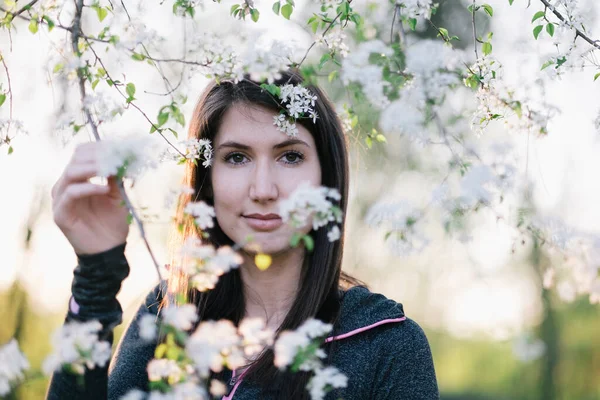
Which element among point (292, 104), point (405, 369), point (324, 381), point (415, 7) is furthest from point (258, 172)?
point (324, 381)

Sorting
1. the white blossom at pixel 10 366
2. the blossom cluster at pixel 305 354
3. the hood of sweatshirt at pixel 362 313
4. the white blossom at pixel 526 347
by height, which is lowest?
the white blossom at pixel 10 366

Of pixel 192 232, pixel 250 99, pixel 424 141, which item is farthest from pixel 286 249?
pixel 424 141

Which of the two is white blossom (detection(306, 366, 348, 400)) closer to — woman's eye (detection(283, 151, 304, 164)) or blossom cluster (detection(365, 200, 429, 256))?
blossom cluster (detection(365, 200, 429, 256))

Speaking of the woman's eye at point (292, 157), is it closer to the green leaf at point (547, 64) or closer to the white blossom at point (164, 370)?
the green leaf at point (547, 64)

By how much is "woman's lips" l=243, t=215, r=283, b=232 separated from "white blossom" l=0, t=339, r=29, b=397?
0.93 metres

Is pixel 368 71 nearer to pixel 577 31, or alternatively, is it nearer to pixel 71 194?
pixel 71 194

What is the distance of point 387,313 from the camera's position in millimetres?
2361

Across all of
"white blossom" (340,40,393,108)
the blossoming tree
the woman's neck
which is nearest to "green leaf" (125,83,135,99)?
the blossoming tree

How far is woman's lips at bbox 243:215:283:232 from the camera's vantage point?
6.98 feet

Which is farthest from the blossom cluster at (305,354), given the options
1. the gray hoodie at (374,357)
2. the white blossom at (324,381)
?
the gray hoodie at (374,357)

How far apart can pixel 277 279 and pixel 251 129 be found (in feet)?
1.96

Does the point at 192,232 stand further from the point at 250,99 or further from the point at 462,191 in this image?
the point at 462,191

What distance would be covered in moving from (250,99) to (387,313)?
0.88m

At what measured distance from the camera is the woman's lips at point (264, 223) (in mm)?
2129
